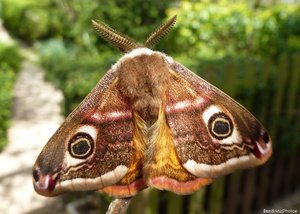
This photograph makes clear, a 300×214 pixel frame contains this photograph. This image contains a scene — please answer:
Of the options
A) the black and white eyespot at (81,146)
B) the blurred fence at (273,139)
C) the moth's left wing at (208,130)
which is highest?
the moth's left wing at (208,130)

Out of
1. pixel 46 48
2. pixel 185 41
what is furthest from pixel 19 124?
pixel 46 48

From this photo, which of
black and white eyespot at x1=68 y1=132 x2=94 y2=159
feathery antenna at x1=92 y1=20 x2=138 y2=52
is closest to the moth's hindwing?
black and white eyespot at x1=68 y1=132 x2=94 y2=159

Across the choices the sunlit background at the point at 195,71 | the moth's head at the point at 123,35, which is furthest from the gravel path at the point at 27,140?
the moth's head at the point at 123,35

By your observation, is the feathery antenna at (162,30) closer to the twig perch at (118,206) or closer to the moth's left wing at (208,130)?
the moth's left wing at (208,130)

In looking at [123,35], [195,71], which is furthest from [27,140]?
[123,35]

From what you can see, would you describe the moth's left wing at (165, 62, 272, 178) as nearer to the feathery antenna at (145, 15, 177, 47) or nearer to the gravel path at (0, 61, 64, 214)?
the feathery antenna at (145, 15, 177, 47)

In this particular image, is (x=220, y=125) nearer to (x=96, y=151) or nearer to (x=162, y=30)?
(x=96, y=151)
